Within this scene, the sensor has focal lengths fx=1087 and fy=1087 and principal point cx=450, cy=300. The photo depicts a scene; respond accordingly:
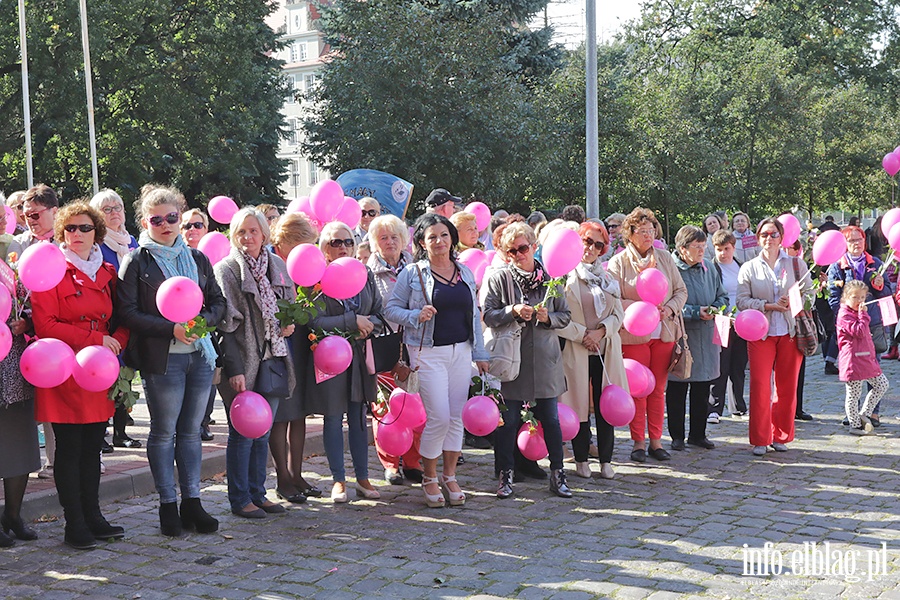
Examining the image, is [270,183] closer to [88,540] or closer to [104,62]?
[104,62]

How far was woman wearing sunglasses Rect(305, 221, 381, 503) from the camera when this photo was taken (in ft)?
23.6

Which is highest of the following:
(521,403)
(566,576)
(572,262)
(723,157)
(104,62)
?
(104,62)

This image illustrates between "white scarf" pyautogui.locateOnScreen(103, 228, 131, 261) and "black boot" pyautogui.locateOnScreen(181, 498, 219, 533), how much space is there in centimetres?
198

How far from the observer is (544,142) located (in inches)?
958

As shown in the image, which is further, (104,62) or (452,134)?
(104,62)

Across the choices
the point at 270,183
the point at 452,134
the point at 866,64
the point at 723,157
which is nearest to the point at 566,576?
the point at 452,134

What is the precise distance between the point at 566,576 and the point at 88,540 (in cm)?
270

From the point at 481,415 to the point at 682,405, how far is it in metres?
2.67

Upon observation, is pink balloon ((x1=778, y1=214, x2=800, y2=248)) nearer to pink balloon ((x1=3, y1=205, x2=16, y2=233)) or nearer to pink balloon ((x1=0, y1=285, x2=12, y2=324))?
pink balloon ((x1=3, y1=205, x2=16, y2=233))

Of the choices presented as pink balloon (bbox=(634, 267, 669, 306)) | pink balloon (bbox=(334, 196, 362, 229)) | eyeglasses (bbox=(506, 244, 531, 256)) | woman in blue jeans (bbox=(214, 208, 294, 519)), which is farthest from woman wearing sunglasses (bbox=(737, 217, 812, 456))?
woman in blue jeans (bbox=(214, 208, 294, 519))

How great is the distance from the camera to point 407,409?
7.23 metres

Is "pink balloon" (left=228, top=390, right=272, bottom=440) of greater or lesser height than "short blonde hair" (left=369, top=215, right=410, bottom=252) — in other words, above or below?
below

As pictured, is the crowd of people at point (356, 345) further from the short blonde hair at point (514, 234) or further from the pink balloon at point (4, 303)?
the pink balloon at point (4, 303)

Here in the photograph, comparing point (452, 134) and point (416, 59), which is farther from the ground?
point (416, 59)
